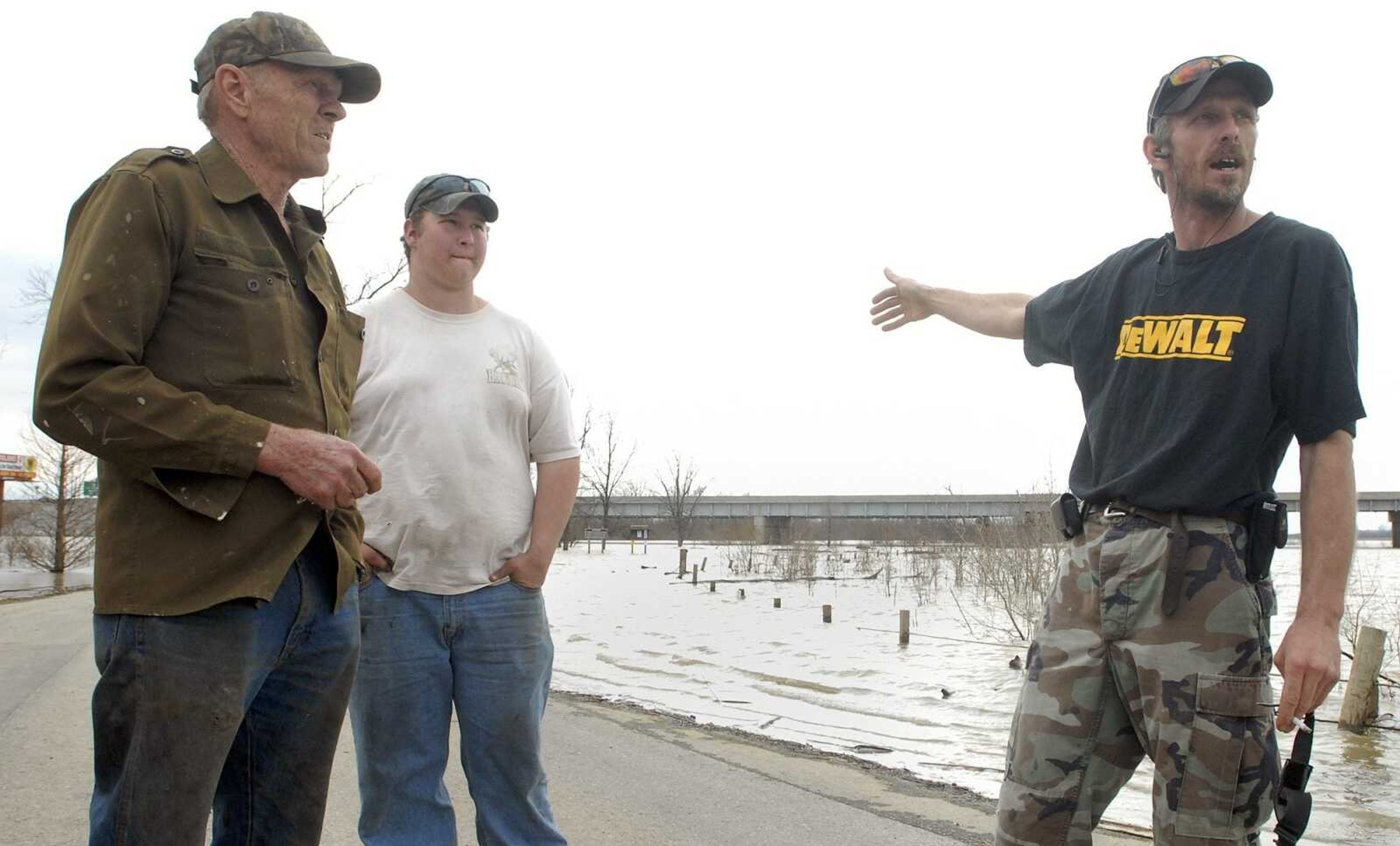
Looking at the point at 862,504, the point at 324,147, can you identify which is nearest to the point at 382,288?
the point at 324,147

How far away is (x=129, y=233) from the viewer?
180 cm

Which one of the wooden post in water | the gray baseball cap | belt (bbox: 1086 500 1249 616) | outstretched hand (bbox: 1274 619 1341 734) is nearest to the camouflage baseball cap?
the gray baseball cap

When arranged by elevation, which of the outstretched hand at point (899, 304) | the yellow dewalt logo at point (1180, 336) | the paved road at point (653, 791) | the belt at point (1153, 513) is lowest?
the paved road at point (653, 791)

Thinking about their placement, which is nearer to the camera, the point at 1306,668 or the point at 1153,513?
the point at 1306,668

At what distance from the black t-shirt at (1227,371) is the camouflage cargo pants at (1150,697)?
11 centimetres

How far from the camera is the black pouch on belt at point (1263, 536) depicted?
2.23 metres

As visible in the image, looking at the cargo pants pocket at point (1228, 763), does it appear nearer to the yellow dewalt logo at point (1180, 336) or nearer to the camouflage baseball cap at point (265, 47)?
the yellow dewalt logo at point (1180, 336)

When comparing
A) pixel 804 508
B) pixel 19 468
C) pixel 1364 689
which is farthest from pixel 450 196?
pixel 804 508

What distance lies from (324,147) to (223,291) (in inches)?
17.6

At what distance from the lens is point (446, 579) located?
282 cm

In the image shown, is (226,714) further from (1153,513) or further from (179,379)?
(1153,513)

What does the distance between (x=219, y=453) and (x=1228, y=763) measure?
2021 millimetres

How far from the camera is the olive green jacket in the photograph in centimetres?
172

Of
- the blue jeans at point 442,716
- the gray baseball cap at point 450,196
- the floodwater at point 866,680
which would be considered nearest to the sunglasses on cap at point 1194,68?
the gray baseball cap at point 450,196
